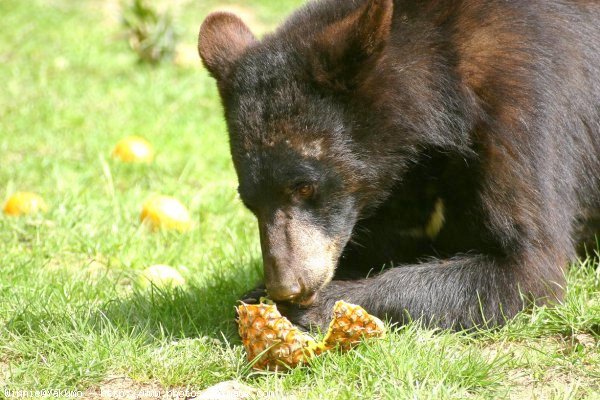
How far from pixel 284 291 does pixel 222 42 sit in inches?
56.4

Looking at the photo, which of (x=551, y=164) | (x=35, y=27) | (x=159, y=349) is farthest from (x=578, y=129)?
(x=35, y=27)

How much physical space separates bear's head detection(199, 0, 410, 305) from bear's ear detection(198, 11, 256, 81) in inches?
10.7

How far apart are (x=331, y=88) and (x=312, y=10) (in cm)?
75

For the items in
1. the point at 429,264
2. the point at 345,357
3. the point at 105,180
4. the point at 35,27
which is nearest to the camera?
the point at 345,357

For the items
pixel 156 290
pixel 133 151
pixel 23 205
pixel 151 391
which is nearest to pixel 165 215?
pixel 23 205

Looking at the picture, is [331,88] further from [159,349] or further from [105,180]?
[105,180]

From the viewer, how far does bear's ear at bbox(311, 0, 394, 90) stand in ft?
14.4

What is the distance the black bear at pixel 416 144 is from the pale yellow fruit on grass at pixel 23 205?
A: 6.91 ft

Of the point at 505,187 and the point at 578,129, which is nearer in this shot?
the point at 505,187

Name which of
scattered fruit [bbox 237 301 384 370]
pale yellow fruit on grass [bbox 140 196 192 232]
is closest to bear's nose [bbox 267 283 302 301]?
scattered fruit [bbox 237 301 384 370]

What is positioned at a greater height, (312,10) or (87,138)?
(312,10)

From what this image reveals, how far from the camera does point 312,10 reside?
5102 millimetres

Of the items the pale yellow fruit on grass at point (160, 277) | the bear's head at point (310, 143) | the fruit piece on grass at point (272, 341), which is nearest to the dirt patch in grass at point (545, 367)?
the fruit piece on grass at point (272, 341)

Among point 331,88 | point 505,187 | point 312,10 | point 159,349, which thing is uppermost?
point 312,10
